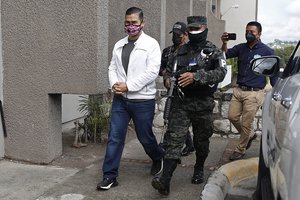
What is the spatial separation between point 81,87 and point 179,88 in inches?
49.7

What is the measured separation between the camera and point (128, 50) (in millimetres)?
4332

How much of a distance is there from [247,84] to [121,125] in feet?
6.27

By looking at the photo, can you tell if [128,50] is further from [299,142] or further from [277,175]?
[299,142]

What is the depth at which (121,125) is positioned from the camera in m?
4.33

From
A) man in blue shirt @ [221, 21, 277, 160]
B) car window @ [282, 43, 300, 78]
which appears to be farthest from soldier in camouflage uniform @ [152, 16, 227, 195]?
man in blue shirt @ [221, 21, 277, 160]

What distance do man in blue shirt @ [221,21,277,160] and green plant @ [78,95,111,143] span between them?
1.93 meters

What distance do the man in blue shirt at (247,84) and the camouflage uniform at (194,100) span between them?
118 centimetres

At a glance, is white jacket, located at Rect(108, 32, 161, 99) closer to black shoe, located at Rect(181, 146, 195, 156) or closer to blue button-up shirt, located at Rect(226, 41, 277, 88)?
blue button-up shirt, located at Rect(226, 41, 277, 88)

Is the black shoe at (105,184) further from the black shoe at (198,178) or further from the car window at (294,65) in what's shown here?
the car window at (294,65)

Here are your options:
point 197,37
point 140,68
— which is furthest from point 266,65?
point 140,68

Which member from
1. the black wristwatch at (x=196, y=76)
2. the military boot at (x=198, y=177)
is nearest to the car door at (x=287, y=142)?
the black wristwatch at (x=196, y=76)

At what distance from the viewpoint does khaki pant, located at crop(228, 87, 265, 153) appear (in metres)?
5.34

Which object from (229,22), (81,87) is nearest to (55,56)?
(81,87)

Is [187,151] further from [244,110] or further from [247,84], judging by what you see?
[247,84]
